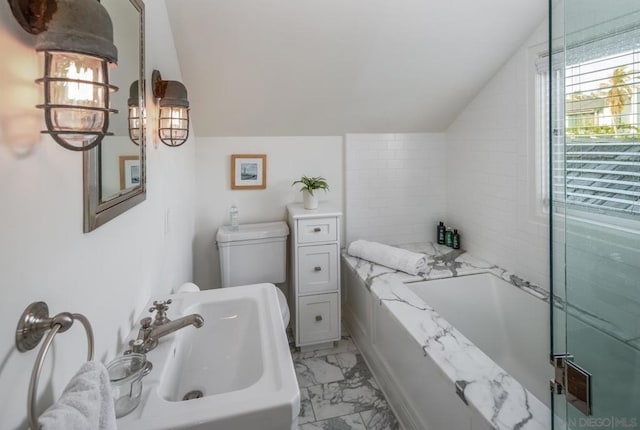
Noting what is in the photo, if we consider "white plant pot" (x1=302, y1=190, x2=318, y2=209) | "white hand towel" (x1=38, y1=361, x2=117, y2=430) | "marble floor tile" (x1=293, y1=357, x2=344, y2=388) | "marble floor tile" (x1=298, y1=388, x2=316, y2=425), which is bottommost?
"marble floor tile" (x1=298, y1=388, x2=316, y2=425)

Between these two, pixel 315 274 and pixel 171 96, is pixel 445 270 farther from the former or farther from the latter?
pixel 171 96

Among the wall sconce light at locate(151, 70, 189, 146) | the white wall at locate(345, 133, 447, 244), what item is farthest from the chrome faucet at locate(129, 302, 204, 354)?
the white wall at locate(345, 133, 447, 244)

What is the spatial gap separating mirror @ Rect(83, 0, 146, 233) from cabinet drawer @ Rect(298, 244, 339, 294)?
4.69 feet

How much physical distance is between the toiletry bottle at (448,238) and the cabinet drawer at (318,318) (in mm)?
1104

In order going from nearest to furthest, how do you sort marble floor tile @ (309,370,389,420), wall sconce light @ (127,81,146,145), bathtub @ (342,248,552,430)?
wall sconce light @ (127,81,146,145)
bathtub @ (342,248,552,430)
marble floor tile @ (309,370,389,420)

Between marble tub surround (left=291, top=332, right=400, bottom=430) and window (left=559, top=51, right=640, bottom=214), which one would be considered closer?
window (left=559, top=51, right=640, bottom=214)

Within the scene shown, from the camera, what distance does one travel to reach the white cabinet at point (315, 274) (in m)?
2.62

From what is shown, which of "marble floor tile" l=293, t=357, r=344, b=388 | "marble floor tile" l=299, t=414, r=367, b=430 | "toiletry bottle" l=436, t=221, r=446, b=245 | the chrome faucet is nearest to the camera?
the chrome faucet

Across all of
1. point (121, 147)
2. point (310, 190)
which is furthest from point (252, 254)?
point (121, 147)

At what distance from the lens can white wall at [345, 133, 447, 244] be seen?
3068 millimetres

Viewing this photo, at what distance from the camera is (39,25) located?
65cm

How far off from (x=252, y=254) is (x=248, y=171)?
2.16 feet

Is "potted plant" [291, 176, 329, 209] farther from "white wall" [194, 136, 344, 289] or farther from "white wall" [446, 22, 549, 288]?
"white wall" [446, 22, 549, 288]

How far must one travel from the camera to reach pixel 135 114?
1.29 meters
